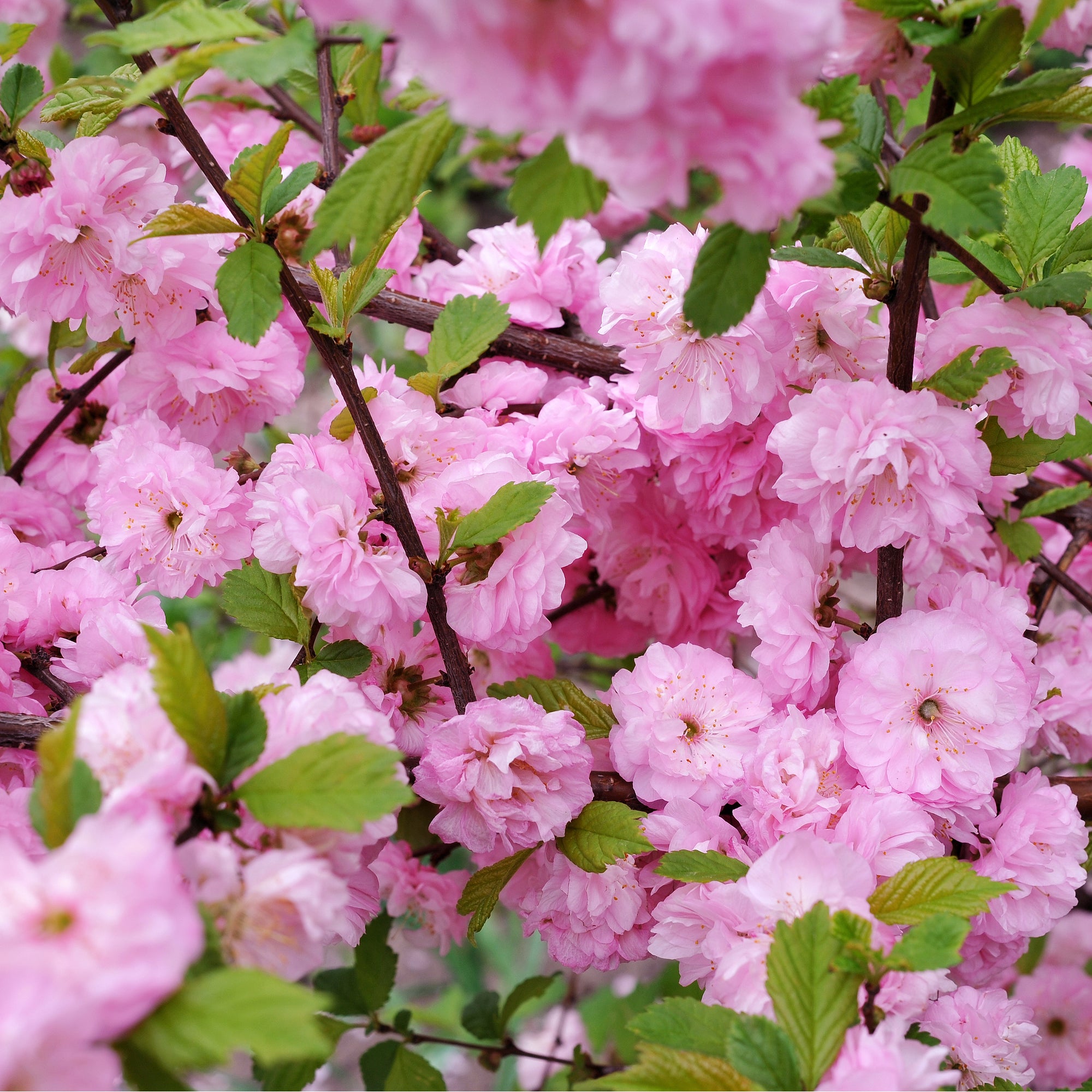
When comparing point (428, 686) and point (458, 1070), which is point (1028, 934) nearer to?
point (428, 686)

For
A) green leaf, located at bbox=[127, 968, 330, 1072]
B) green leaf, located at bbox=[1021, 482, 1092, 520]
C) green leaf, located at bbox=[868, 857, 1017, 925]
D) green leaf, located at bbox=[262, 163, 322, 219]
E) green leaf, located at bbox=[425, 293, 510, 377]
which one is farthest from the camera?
green leaf, located at bbox=[1021, 482, 1092, 520]

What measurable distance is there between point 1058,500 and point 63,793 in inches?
35.3

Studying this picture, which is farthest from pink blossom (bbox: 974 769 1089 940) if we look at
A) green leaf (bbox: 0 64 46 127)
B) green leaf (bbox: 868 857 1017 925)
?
green leaf (bbox: 0 64 46 127)

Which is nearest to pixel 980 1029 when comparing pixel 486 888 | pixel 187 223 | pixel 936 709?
pixel 936 709

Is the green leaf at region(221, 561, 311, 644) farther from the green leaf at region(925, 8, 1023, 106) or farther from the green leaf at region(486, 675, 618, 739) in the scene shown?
the green leaf at region(925, 8, 1023, 106)

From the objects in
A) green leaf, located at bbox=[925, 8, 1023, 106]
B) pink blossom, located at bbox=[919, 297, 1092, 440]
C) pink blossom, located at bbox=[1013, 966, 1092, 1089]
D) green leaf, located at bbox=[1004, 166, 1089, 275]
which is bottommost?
pink blossom, located at bbox=[1013, 966, 1092, 1089]

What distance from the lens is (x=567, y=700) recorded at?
2.92 feet

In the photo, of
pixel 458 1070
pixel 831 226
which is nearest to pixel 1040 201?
pixel 831 226

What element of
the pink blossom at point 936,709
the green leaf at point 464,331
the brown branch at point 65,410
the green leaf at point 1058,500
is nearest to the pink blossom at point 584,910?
the pink blossom at point 936,709

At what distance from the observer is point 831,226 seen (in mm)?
890

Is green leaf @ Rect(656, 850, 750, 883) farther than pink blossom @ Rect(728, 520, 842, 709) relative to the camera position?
No

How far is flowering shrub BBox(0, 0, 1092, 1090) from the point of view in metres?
0.45

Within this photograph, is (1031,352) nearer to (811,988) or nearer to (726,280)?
(726,280)

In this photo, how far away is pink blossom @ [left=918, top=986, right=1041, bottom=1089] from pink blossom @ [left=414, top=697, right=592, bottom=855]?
31cm
